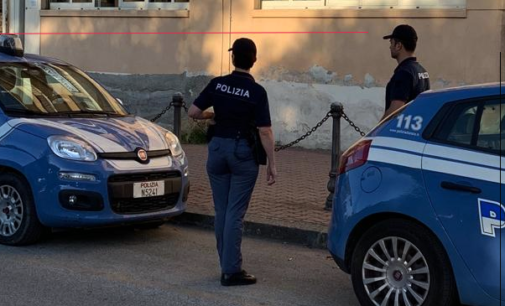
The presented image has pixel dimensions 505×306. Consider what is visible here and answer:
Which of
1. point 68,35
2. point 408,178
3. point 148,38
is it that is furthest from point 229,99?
point 68,35

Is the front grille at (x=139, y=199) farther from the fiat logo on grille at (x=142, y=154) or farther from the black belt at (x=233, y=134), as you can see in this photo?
the black belt at (x=233, y=134)

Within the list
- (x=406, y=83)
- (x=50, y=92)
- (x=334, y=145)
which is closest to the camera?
(x=406, y=83)

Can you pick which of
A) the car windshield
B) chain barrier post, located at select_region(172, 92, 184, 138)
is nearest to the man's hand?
the car windshield

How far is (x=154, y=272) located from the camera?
638 cm

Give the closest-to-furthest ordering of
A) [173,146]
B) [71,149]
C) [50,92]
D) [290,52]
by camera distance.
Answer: [71,149], [173,146], [50,92], [290,52]

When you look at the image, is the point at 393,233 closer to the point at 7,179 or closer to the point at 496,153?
the point at 496,153

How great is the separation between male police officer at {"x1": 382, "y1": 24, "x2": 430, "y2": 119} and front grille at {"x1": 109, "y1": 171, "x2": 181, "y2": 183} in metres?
2.14

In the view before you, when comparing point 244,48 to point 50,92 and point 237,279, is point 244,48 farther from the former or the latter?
point 50,92

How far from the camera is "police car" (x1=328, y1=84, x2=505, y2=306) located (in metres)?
4.62

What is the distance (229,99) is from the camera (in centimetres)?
581

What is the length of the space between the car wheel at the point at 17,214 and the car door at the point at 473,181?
3.77 m

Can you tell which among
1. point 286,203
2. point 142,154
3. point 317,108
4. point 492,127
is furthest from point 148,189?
point 317,108

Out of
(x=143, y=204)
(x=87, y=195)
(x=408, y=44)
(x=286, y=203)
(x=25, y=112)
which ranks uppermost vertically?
(x=408, y=44)

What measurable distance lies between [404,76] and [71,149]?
3001mm
